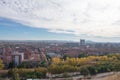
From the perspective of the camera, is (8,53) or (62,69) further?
(8,53)

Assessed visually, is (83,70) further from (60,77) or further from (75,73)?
(60,77)

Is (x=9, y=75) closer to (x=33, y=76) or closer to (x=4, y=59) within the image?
(x=33, y=76)

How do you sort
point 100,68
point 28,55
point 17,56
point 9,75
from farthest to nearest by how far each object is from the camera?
point 28,55, point 17,56, point 100,68, point 9,75

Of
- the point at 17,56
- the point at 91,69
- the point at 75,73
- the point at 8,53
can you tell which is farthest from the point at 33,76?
the point at 8,53

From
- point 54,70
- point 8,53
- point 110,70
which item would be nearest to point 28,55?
point 8,53

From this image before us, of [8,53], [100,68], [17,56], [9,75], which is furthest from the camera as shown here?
[8,53]

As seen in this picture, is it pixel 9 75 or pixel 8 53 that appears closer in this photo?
pixel 9 75

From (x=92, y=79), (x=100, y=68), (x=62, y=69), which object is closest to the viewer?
(x=92, y=79)

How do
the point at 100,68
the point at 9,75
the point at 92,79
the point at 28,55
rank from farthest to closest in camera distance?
the point at 28,55, the point at 100,68, the point at 9,75, the point at 92,79
